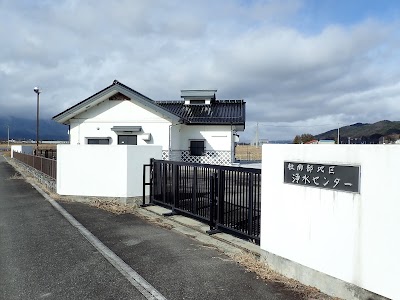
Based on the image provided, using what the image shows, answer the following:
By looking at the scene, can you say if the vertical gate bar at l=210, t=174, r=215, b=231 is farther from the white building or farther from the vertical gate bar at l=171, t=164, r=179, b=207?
the white building

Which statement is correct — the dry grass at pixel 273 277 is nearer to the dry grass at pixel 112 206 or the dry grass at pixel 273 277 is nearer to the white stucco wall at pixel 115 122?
the dry grass at pixel 112 206

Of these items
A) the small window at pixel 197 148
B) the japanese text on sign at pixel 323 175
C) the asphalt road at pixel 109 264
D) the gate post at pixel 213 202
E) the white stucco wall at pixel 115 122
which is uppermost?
the white stucco wall at pixel 115 122

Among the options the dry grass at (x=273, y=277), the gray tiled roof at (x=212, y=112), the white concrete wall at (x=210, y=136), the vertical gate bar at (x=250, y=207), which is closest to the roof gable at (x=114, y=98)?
the gray tiled roof at (x=212, y=112)

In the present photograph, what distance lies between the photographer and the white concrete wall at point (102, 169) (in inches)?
374

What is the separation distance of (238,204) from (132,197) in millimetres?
4483

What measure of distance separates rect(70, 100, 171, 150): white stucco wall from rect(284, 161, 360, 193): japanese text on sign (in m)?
17.4

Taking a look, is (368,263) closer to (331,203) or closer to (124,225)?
(331,203)

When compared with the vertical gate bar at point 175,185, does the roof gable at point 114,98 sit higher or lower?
higher

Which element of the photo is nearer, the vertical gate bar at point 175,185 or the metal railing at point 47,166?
the vertical gate bar at point 175,185

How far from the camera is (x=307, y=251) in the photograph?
412cm

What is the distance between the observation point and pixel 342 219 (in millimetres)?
3678

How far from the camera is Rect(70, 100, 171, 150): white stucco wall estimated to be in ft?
71.1

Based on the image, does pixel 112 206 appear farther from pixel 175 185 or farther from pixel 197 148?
pixel 197 148

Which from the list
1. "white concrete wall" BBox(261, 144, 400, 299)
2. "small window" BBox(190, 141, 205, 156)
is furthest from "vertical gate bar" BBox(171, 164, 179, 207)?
"small window" BBox(190, 141, 205, 156)
